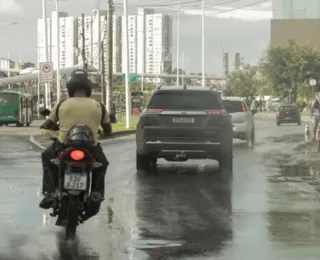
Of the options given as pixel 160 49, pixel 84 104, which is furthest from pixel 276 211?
pixel 160 49

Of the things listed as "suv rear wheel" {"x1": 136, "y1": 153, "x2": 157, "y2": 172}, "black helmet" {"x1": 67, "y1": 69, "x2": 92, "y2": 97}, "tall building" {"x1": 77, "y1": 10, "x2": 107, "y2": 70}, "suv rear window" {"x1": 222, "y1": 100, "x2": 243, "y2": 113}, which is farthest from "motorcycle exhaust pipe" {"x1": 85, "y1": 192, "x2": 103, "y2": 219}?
"tall building" {"x1": 77, "y1": 10, "x2": 107, "y2": 70}

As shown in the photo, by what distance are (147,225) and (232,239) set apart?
1352mm

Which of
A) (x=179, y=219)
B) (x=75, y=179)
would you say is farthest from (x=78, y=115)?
(x=179, y=219)

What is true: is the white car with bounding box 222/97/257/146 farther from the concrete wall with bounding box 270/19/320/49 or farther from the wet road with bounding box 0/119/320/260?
the concrete wall with bounding box 270/19/320/49

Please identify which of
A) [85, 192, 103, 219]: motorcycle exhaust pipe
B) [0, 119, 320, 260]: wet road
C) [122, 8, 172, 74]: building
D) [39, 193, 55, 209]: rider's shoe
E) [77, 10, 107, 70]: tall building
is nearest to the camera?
[0, 119, 320, 260]: wet road

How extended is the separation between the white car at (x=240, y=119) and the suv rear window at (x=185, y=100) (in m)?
12.7

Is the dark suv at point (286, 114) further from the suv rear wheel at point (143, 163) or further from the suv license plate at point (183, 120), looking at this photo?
the suv license plate at point (183, 120)

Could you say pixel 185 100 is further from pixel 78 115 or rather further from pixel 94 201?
pixel 94 201

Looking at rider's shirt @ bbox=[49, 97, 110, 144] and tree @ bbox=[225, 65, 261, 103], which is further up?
rider's shirt @ bbox=[49, 97, 110, 144]

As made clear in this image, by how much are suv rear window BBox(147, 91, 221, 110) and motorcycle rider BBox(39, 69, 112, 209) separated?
781cm

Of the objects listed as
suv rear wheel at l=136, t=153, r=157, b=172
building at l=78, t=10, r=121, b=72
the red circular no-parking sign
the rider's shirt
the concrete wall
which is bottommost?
suv rear wheel at l=136, t=153, r=157, b=172

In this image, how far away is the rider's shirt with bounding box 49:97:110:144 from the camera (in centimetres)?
970

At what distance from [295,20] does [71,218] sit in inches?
4528

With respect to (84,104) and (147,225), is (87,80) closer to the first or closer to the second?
(84,104)
